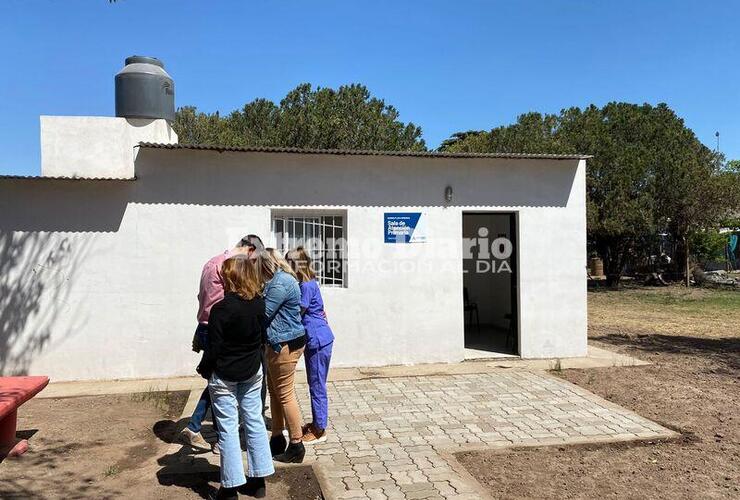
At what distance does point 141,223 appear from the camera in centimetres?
750

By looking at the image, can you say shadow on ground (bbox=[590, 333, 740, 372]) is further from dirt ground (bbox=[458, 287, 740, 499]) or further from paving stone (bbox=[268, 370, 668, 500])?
paving stone (bbox=[268, 370, 668, 500])

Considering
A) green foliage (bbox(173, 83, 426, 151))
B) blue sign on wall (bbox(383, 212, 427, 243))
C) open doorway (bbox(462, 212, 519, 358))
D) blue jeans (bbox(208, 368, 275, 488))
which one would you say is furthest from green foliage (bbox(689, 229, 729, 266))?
blue jeans (bbox(208, 368, 275, 488))

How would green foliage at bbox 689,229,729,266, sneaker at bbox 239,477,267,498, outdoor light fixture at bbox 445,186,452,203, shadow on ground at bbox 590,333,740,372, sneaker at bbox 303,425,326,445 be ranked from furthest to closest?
green foliage at bbox 689,229,729,266, shadow on ground at bbox 590,333,740,372, outdoor light fixture at bbox 445,186,452,203, sneaker at bbox 303,425,326,445, sneaker at bbox 239,477,267,498

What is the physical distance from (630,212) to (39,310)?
63.8 ft

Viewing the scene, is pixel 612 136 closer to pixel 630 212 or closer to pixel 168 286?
pixel 630 212

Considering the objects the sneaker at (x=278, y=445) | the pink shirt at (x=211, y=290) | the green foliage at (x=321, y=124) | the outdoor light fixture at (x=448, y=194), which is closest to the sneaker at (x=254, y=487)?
the sneaker at (x=278, y=445)

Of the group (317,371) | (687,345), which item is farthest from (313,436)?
(687,345)

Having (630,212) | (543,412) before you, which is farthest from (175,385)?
(630,212)

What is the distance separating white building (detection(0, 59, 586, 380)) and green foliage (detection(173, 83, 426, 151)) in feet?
39.1

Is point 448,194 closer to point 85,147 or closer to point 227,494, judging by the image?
point 85,147

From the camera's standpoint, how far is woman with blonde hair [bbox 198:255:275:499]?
3781 mm

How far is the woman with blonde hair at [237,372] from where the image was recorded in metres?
3.78

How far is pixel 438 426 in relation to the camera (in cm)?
546

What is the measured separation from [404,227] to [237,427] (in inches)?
190
